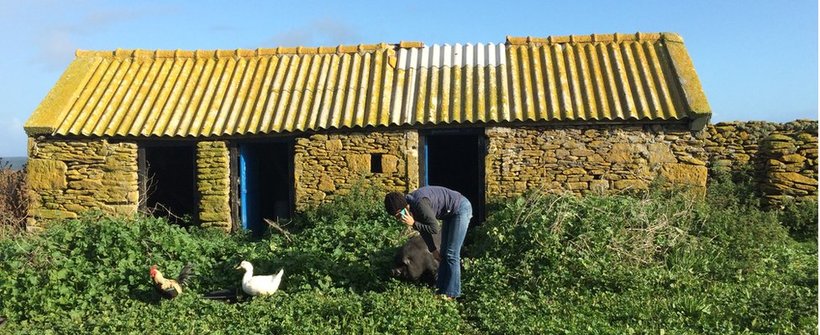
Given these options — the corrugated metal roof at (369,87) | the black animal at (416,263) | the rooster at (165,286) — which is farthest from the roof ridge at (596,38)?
the rooster at (165,286)

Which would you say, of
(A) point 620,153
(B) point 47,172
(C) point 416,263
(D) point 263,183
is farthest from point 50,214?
(A) point 620,153

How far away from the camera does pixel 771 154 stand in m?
11.0

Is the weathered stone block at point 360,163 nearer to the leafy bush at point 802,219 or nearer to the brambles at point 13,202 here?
the brambles at point 13,202

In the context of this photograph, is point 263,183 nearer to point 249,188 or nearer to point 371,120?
point 249,188

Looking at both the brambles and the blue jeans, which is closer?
the blue jeans

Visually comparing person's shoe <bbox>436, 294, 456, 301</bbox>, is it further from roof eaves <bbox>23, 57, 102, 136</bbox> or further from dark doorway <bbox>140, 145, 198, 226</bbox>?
dark doorway <bbox>140, 145, 198, 226</bbox>

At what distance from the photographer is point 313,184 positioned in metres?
10.5

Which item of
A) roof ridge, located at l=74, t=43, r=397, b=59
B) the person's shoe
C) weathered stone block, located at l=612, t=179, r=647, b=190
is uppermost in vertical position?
roof ridge, located at l=74, t=43, r=397, b=59

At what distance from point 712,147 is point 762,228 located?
3.94 m

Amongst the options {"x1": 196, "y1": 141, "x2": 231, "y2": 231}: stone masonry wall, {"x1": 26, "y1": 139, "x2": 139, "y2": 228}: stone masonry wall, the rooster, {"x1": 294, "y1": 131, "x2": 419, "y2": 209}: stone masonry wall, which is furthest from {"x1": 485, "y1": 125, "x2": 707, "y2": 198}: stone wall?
{"x1": 26, "y1": 139, "x2": 139, "y2": 228}: stone masonry wall

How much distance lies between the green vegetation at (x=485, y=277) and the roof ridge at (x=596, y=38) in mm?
3529

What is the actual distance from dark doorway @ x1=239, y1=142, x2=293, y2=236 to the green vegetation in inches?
93.5

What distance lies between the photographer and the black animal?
698 centimetres

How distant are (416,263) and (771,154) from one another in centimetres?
733
